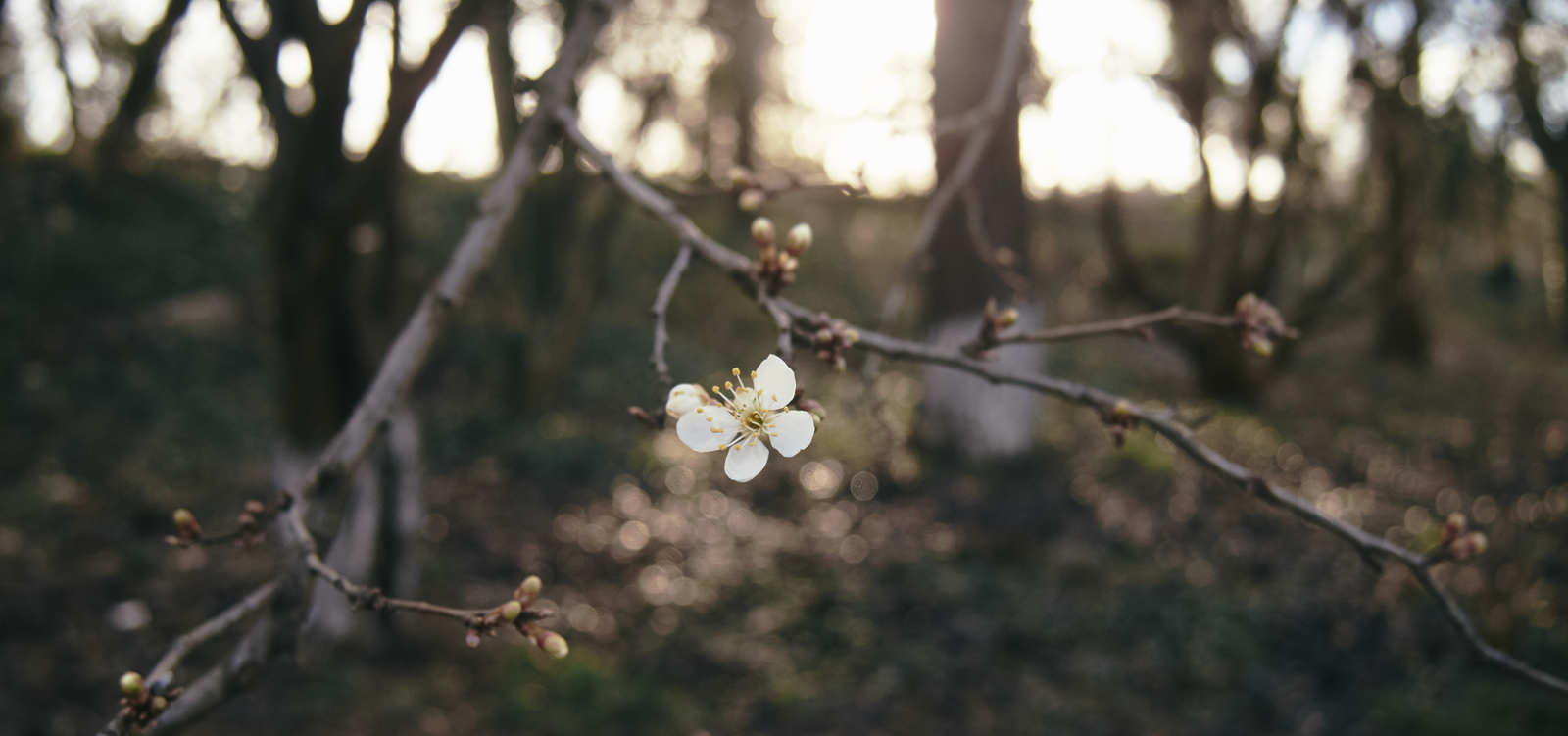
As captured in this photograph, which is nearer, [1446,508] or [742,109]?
[1446,508]

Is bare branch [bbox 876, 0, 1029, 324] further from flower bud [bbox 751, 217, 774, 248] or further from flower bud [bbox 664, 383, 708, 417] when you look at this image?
flower bud [bbox 664, 383, 708, 417]

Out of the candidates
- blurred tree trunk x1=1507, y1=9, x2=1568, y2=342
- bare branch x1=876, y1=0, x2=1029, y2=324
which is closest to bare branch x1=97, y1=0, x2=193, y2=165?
bare branch x1=876, y1=0, x2=1029, y2=324

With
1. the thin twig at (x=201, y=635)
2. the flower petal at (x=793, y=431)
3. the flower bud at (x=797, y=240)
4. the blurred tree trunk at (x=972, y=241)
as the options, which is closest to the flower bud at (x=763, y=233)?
the flower bud at (x=797, y=240)

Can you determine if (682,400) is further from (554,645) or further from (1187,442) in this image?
(1187,442)

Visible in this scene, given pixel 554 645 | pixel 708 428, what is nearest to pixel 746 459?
pixel 708 428

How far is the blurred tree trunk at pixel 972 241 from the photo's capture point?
5.64 m

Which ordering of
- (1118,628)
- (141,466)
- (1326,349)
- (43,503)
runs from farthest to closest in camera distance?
1. (1326,349)
2. (141,466)
3. (43,503)
4. (1118,628)

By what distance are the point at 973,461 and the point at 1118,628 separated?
2.06 metres

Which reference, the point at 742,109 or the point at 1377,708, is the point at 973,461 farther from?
the point at 742,109

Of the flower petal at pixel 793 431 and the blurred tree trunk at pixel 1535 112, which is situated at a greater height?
the blurred tree trunk at pixel 1535 112

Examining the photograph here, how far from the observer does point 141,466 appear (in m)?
5.74

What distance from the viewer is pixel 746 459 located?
3.20ft

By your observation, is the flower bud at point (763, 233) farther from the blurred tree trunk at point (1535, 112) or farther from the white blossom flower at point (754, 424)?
the blurred tree trunk at point (1535, 112)

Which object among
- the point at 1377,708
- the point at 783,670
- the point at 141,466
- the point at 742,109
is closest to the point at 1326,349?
the point at 742,109
